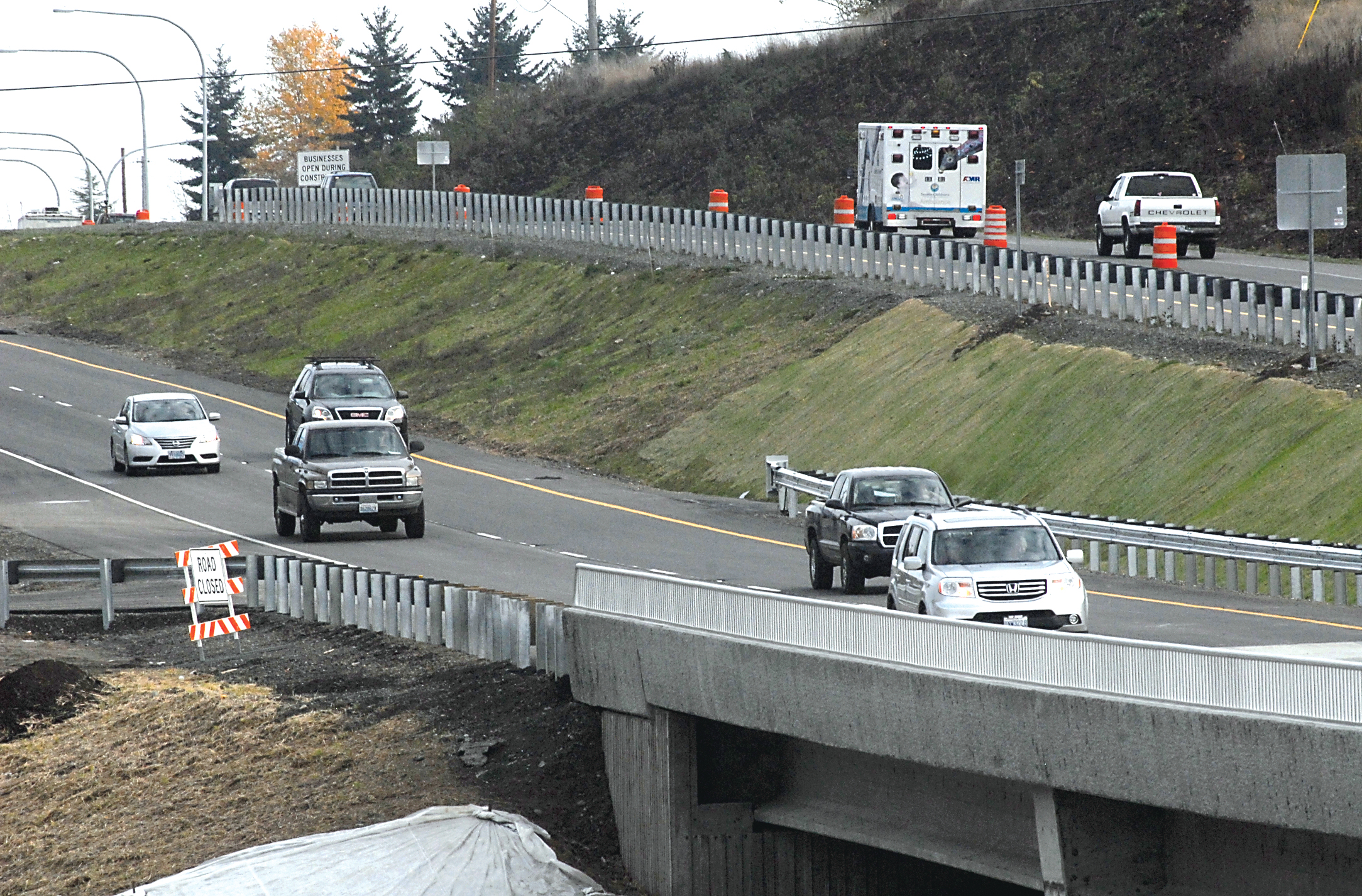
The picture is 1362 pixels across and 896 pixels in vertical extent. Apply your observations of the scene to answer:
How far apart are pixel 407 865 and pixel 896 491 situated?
10814 millimetres

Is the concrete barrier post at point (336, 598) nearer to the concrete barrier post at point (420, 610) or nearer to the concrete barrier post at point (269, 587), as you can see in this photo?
the concrete barrier post at point (269, 587)

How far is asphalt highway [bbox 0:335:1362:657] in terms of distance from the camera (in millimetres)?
22328

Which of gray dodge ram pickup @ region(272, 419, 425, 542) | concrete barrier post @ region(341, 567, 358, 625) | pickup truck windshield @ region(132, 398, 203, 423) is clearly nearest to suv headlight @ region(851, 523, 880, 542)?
concrete barrier post @ region(341, 567, 358, 625)

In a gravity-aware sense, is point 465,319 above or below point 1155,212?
below

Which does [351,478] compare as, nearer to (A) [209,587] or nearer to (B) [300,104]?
(A) [209,587]

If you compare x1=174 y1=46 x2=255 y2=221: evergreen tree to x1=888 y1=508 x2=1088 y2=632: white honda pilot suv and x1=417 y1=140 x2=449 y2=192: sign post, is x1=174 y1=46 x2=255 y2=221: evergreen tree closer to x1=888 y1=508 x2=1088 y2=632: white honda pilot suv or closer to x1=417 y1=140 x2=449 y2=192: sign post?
x1=417 y1=140 x2=449 y2=192: sign post

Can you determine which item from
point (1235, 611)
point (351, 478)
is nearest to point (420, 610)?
point (351, 478)

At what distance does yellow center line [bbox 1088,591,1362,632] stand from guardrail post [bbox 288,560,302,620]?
9.80 metres

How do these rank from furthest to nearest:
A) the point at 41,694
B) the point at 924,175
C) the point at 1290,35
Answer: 1. the point at 1290,35
2. the point at 924,175
3. the point at 41,694

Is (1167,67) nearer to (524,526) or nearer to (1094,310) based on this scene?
(1094,310)

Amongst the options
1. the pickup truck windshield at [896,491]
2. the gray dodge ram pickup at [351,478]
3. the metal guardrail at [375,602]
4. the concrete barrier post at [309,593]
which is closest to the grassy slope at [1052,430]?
the pickup truck windshield at [896,491]

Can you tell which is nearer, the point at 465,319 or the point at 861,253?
the point at 861,253

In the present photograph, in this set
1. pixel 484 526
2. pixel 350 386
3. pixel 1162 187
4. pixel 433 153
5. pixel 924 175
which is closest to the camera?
pixel 484 526

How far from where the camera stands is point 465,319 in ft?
187
